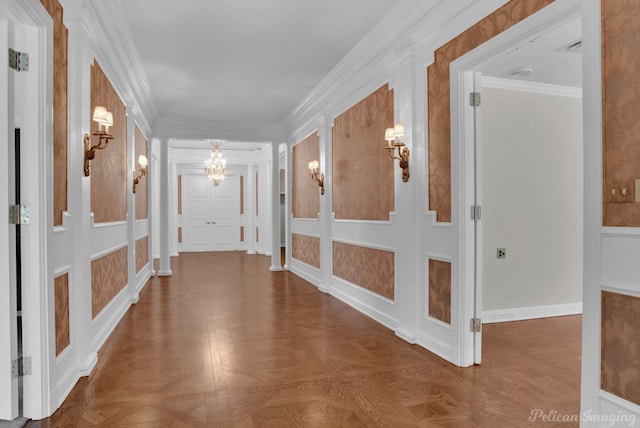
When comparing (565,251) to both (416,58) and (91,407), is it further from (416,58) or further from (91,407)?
(91,407)

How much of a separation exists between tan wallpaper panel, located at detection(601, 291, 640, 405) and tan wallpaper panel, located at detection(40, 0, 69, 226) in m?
3.22

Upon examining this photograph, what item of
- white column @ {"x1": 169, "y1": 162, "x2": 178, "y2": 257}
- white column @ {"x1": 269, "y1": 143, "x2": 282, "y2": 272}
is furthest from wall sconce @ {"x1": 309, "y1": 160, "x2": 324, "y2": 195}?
white column @ {"x1": 169, "y1": 162, "x2": 178, "y2": 257}

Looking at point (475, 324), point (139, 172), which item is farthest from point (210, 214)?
point (475, 324)

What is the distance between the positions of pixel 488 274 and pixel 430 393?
219 cm

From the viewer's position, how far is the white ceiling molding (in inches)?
178

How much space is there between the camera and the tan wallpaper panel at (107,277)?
362cm

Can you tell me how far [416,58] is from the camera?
3781 millimetres

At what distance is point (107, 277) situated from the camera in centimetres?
419

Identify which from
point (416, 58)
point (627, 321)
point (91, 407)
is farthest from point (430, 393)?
point (416, 58)

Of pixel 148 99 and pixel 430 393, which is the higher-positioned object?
pixel 148 99

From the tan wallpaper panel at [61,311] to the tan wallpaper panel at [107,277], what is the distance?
685mm

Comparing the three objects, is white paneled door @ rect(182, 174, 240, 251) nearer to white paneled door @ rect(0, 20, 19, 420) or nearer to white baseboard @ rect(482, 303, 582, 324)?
white baseboard @ rect(482, 303, 582, 324)

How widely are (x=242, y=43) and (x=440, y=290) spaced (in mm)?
3266

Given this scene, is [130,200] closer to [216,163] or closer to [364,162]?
[364,162]
